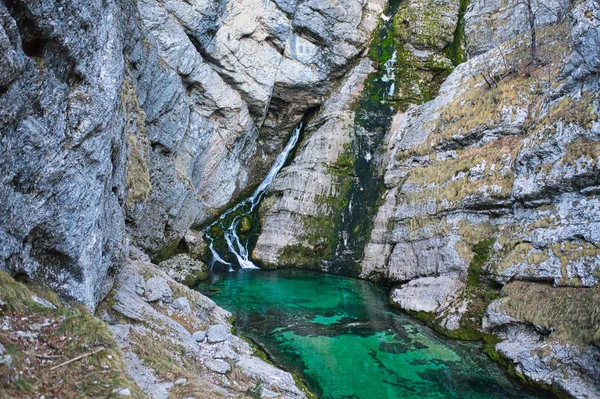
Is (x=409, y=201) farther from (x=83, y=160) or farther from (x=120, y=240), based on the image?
(x=83, y=160)

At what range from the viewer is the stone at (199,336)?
1277cm

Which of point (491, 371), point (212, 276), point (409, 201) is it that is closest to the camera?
point (491, 371)

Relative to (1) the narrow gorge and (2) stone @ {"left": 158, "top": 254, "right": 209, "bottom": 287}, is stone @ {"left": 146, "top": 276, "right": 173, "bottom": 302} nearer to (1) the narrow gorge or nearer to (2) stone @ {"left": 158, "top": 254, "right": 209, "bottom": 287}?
(1) the narrow gorge

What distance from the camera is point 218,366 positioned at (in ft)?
36.0

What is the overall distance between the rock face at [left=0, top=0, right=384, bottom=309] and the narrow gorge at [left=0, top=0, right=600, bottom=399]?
Answer: 0.25 feet

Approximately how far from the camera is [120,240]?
1359cm

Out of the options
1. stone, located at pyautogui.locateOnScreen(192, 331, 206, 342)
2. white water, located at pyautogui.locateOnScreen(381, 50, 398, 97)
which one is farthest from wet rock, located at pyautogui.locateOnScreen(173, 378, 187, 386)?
white water, located at pyautogui.locateOnScreen(381, 50, 398, 97)

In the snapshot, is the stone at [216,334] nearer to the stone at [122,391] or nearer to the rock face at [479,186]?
the stone at [122,391]

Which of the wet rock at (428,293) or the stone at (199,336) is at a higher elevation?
the wet rock at (428,293)

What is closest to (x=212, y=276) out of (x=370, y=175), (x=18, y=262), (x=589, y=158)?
(x=370, y=175)

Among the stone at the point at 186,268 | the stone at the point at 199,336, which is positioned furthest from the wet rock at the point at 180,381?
the stone at the point at 186,268

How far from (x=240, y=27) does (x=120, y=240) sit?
2263cm

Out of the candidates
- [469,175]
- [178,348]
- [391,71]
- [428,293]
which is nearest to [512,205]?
[469,175]

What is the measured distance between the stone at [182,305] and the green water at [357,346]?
3544 millimetres
